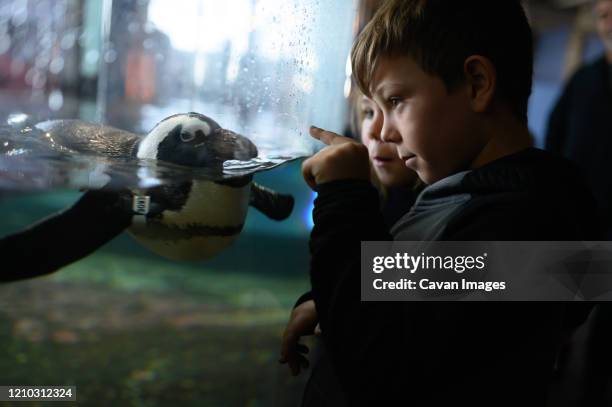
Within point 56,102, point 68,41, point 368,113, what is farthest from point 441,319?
point 68,41

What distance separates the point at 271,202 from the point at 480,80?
0.73ft

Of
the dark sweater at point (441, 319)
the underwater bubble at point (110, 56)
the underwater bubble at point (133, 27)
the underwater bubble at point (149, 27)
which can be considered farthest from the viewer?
the underwater bubble at point (110, 56)

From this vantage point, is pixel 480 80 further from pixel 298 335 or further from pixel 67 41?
pixel 67 41

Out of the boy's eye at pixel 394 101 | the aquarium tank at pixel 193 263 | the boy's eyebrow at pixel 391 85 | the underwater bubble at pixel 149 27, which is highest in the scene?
the underwater bubble at pixel 149 27

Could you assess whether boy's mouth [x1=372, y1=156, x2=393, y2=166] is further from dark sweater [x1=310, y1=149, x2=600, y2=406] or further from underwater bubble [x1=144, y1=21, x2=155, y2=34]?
underwater bubble [x1=144, y1=21, x2=155, y2=34]

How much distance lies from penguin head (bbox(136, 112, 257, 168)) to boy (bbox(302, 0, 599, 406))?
0.27ft

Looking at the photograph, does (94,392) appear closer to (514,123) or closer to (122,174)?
(122,174)

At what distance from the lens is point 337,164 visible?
48cm

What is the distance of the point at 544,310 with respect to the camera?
0.48m

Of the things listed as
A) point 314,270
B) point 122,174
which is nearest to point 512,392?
point 314,270

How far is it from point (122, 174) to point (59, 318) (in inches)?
21.8

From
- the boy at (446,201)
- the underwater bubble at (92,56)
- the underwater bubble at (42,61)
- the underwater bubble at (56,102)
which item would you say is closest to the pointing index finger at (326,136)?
the boy at (446,201)

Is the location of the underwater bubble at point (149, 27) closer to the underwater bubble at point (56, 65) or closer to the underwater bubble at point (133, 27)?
the underwater bubble at point (133, 27)

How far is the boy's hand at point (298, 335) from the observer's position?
531 millimetres
